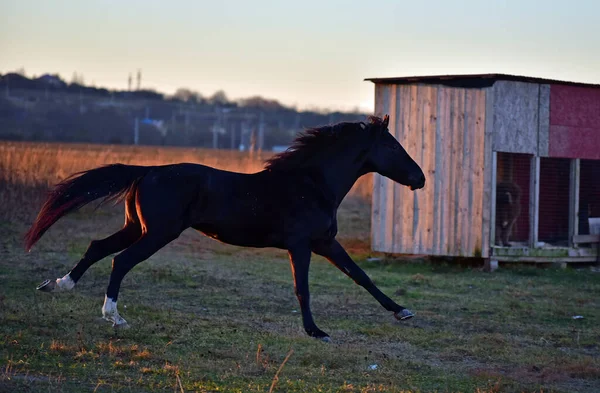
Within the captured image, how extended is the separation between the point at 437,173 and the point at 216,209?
8235 millimetres

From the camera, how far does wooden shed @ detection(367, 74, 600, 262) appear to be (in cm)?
1552

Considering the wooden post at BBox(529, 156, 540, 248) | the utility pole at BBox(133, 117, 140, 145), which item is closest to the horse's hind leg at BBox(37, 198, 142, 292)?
the wooden post at BBox(529, 156, 540, 248)

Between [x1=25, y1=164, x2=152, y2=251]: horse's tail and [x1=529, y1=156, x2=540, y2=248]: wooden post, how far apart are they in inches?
365

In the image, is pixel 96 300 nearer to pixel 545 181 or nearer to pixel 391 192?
pixel 391 192

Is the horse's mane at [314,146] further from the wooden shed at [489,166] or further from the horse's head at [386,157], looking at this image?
the wooden shed at [489,166]

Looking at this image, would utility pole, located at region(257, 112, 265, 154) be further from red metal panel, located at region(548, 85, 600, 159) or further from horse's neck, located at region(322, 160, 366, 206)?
horse's neck, located at region(322, 160, 366, 206)

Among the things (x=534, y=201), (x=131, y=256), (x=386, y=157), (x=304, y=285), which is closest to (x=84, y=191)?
(x=131, y=256)

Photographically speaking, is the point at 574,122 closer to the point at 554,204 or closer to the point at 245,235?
the point at 554,204

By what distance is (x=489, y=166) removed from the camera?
15.5 meters

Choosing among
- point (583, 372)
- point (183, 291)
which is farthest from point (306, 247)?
point (183, 291)

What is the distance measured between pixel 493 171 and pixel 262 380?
31.8 ft

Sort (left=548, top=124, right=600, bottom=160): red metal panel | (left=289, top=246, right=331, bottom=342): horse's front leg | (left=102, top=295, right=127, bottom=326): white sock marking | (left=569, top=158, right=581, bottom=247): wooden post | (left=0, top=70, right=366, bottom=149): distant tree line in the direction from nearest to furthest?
(left=102, top=295, right=127, bottom=326): white sock marking
(left=289, top=246, right=331, bottom=342): horse's front leg
(left=548, top=124, right=600, bottom=160): red metal panel
(left=569, top=158, right=581, bottom=247): wooden post
(left=0, top=70, right=366, bottom=149): distant tree line

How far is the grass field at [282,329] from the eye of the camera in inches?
269

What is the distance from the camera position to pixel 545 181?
16.5 m
